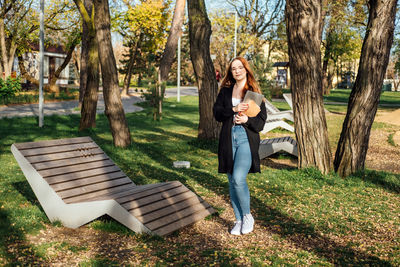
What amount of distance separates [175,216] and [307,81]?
371 cm

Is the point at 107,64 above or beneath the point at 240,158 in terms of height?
above

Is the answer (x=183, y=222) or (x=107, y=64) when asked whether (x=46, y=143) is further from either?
(x=107, y=64)

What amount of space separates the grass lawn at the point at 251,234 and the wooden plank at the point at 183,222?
8 cm

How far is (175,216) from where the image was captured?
5215mm

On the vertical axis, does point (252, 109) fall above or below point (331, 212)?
above

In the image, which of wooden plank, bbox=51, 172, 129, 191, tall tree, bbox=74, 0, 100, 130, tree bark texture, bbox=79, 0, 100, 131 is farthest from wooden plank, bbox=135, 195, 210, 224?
tree bark texture, bbox=79, 0, 100, 131

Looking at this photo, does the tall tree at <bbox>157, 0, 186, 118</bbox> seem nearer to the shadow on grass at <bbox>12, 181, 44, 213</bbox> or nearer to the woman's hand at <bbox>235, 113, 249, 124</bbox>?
the shadow on grass at <bbox>12, 181, 44, 213</bbox>

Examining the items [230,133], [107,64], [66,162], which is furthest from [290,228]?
[107,64]

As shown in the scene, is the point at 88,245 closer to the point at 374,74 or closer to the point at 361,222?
the point at 361,222

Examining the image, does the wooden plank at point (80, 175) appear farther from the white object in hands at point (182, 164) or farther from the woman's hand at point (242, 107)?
the white object in hands at point (182, 164)

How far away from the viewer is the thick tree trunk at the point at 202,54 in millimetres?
10812

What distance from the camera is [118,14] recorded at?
31.3m

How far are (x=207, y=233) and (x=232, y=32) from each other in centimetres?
3936

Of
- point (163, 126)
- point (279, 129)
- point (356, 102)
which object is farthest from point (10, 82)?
point (356, 102)
